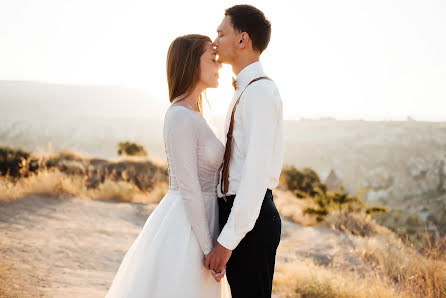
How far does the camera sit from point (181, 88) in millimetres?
2275

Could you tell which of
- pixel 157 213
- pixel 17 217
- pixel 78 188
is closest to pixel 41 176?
pixel 78 188

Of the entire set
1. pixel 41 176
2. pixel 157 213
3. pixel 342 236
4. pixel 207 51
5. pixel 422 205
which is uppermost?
pixel 207 51

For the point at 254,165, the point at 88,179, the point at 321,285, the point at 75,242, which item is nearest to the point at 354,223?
the point at 321,285

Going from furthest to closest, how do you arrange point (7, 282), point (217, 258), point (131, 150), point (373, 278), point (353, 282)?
point (131, 150) → point (353, 282) → point (373, 278) → point (7, 282) → point (217, 258)

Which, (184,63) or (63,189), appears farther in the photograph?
(63,189)

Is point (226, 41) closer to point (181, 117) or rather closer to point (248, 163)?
point (181, 117)

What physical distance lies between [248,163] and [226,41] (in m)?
0.74

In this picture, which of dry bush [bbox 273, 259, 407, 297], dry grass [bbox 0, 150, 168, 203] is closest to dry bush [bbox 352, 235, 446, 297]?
dry bush [bbox 273, 259, 407, 297]

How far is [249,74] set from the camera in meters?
2.11

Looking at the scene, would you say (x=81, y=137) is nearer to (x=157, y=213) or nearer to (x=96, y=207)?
(x=96, y=207)

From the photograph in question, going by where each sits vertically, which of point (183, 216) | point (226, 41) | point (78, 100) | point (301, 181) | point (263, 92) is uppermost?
point (78, 100)

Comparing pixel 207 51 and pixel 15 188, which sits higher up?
pixel 207 51

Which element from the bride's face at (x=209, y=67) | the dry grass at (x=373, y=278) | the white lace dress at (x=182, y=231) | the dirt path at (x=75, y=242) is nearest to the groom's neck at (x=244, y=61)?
the bride's face at (x=209, y=67)

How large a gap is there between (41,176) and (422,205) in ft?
87.4
